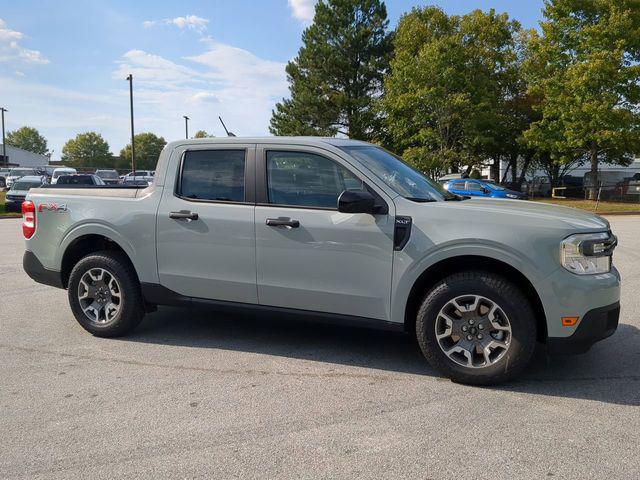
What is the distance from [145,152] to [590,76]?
352 ft

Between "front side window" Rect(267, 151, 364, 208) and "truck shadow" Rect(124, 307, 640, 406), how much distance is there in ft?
4.04

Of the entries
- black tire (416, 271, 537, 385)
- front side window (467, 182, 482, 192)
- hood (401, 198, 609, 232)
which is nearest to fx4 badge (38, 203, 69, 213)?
hood (401, 198, 609, 232)

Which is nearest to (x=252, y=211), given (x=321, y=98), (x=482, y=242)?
(x=482, y=242)

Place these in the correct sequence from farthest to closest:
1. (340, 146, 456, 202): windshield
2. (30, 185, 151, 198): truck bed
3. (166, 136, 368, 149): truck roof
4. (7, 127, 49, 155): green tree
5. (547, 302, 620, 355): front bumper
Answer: (7, 127, 49, 155): green tree < (30, 185, 151, 198): truck bed < (166, 136, 368, 149): truck roof < (340, 146, 456, 202): windshield < (547, 302, 620, 355): front bumper

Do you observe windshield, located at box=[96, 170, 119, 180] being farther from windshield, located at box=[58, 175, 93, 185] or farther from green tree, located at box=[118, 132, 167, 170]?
green tree, located at box=[118, 132, 167, 170]

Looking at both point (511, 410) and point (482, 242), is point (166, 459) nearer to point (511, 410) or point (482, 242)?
point (511, 410)

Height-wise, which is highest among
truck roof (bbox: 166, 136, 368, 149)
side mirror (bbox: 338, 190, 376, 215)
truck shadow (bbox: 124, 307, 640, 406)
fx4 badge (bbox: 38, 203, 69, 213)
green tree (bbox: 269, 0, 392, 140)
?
green tree (bbox: 269, 0, 392, 140)

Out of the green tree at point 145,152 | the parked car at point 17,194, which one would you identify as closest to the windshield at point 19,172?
the parked car at point 17,194

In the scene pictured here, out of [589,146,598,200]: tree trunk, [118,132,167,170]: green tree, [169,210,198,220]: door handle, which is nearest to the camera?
[169,210,198,220]: door handle

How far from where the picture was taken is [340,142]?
475 cm

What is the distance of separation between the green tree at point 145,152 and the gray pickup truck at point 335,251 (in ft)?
333

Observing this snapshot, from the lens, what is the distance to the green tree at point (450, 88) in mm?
35000

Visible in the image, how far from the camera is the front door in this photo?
424 cm

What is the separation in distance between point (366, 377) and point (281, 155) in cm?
192
